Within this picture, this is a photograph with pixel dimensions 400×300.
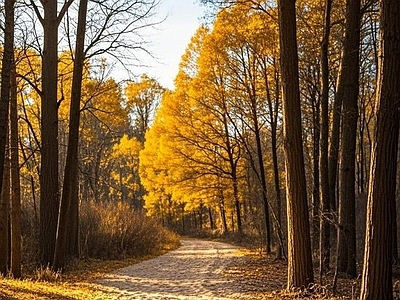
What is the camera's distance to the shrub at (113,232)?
17453mm

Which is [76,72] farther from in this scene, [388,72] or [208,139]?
[208,139]

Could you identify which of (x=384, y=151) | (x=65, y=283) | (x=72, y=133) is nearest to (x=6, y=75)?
(x=72, y=133)

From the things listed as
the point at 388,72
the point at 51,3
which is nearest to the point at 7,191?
the point at 51,3

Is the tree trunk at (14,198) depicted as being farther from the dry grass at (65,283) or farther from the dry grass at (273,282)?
the dry grass at (273,282)

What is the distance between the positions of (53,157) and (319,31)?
25.9 feet

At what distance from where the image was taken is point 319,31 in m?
13.6

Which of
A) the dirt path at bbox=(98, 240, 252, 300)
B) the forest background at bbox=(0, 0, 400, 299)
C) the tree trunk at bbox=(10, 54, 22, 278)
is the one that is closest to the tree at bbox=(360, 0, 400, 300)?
the forest background at bbox=(0, 0, 400, 299)

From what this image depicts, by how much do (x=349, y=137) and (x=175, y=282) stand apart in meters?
5.02

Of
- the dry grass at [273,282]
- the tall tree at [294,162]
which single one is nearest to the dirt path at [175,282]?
the dry grass at [273,282]

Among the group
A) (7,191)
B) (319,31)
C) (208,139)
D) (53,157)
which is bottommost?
(7,191)

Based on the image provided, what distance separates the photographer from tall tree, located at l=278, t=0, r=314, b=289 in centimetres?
838

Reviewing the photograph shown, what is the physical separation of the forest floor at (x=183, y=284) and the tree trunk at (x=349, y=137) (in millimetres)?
802

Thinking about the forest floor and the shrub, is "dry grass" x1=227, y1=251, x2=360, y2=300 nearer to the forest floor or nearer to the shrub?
the forest floor

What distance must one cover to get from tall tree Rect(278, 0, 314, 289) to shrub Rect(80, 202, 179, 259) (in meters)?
10.2
